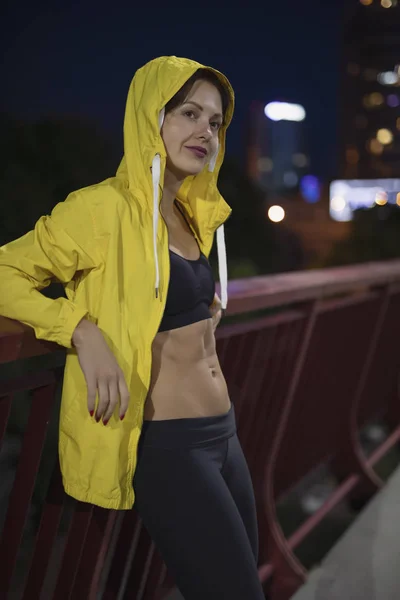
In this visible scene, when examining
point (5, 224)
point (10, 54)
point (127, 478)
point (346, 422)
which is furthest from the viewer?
→ point (10, 54)

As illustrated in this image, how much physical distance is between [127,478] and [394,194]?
87418mm

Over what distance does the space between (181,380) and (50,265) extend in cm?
43

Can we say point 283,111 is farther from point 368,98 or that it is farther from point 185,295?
point 185,295

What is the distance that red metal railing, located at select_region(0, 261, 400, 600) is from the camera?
193 cm

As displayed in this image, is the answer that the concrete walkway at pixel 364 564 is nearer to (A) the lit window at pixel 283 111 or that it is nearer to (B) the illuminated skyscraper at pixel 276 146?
(A) the lit window at pixel 283 111

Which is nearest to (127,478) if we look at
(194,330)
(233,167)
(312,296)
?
(194,330)

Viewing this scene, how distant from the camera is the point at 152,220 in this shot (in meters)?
1.85

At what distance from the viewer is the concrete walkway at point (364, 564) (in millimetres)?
3207

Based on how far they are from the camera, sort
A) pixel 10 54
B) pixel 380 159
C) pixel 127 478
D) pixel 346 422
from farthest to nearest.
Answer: pixel 380 159 → pixel 10 54 → pixel 346 422 → pixel 127 478

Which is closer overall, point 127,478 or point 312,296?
point 127,478

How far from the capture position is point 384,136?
95500 mm

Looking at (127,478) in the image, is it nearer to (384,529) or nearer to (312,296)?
(312,296)

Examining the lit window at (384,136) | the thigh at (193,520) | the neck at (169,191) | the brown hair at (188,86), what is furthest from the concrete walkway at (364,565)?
the lit window at (384,136)

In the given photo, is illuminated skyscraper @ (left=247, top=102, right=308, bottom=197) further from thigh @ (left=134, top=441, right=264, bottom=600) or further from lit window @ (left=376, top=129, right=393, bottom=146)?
thigh @ (left=134, top=441, right=264, bottom=600)
